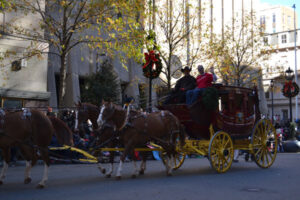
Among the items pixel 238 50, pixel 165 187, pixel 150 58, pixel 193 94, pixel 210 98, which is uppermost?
pixel 238 50

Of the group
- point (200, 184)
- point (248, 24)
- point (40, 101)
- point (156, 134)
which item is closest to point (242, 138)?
point (156, 134)

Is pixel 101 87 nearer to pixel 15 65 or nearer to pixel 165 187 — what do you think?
pixel 15 65

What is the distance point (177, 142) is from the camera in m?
12.5

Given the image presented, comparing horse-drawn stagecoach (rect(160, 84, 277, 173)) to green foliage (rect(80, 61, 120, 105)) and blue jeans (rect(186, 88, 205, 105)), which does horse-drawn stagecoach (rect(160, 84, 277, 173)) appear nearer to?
blue jeans (rect(186, 88, 205, 105))

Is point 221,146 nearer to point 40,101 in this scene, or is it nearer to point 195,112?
point 195,112

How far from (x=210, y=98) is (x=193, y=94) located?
546mm

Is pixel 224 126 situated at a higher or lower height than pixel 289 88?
lower

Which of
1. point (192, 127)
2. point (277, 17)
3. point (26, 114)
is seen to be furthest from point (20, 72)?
point (277, 17)

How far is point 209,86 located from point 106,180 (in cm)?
420

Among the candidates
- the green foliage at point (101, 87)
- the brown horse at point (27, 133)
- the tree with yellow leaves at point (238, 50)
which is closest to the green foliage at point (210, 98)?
the brown horse at point (27, 133)

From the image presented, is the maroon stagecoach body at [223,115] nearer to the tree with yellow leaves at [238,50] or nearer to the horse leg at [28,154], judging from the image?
the horse leg at [28,154]

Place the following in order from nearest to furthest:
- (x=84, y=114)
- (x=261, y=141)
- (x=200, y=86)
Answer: (x=84, y=114) → (x=200, y=86) → (x=261, y=141)

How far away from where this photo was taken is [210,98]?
11.5 metres

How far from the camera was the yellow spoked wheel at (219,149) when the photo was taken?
11109 millimetres
